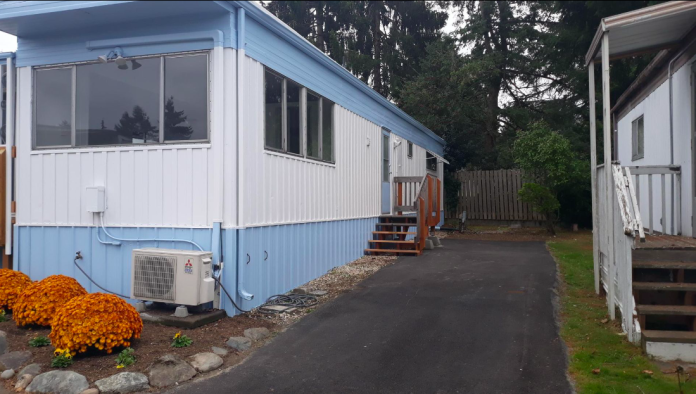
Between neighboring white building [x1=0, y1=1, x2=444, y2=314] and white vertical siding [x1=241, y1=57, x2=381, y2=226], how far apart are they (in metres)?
0.04

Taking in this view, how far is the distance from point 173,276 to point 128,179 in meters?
1.64

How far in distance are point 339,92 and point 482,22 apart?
12.5 meters

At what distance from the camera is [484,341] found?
18.0 feet

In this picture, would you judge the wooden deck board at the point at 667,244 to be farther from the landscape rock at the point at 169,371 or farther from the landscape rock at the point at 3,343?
the landscape rock at the point at 3,343

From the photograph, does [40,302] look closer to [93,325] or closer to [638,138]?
[93,325]

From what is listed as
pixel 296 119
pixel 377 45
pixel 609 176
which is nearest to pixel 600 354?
pixel 609 176

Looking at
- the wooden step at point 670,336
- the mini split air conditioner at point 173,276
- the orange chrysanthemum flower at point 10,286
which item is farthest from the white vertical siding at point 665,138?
the orange chrysanthemum flower at point 10,286

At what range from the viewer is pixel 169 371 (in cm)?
458

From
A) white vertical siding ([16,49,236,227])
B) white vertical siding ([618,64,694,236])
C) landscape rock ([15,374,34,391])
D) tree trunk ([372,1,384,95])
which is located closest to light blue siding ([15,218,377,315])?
white vertical siding ([16,49,236,227])

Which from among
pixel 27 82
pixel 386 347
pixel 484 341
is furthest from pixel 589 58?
pixel 27 82

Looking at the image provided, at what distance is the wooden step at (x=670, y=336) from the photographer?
4691 millimetres

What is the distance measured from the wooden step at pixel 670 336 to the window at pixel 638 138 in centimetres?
526

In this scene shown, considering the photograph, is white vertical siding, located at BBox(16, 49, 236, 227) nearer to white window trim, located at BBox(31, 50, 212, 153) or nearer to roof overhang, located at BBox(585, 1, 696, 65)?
white window trim, located at BBox(31, 50, 212, 153)

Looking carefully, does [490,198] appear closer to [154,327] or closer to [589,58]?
[589,58]
